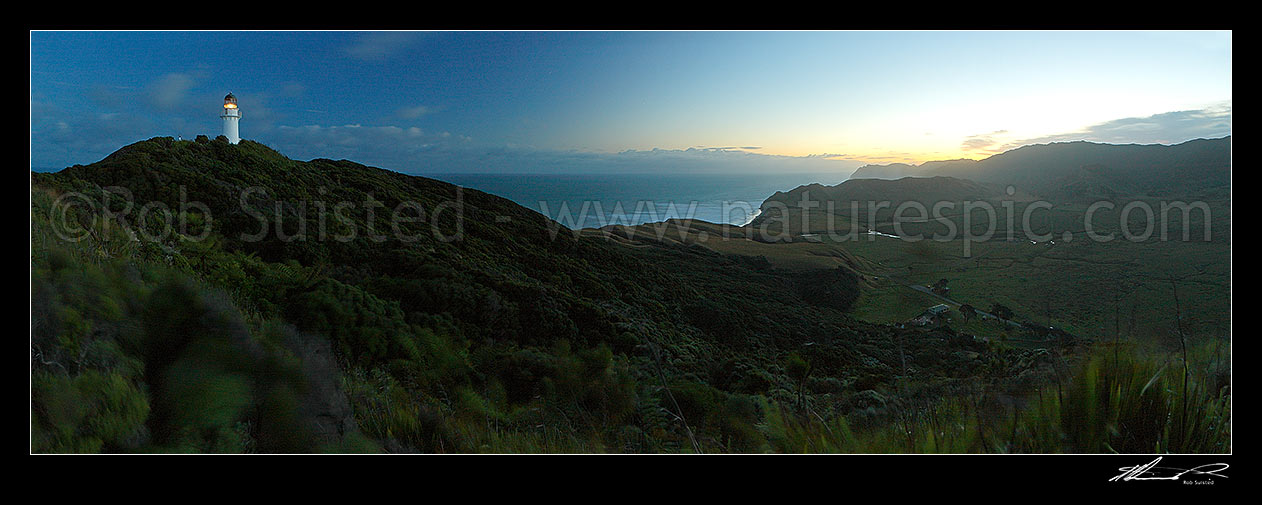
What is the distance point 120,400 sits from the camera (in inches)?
68.6

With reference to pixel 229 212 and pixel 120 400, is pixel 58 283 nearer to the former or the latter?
pixel 120 400

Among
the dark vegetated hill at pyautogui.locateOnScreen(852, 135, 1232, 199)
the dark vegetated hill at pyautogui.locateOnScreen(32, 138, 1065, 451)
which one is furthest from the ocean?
the dark vegetated hill at pyautogui.locateOnScreen(852, 135, 1232, 199)

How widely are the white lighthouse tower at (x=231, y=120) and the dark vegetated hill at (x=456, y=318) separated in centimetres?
26

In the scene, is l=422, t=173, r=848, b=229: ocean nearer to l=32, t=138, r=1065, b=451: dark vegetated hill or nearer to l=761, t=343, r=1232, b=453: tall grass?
l=32, t=138, r=1065, b=451: dark vegetated hill

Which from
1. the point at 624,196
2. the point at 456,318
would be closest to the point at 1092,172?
the point at 624,196

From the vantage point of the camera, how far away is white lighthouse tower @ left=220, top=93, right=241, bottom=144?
10.2 m

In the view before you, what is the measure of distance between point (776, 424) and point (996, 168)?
27.3 m

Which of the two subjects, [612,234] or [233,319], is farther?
[612,234]

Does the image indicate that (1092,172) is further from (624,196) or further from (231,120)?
(231,120)
